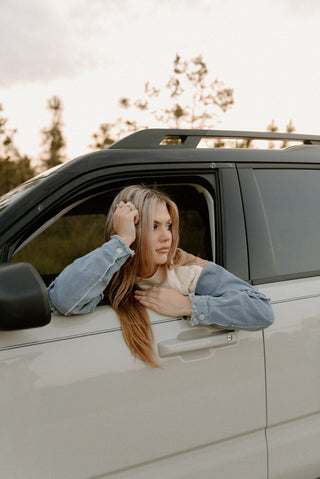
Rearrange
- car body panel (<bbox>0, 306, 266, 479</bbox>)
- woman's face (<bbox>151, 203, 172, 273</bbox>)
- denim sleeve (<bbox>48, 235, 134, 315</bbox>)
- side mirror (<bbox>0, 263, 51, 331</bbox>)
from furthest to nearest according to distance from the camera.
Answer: woman's face (<bbox>151, 203, 172, 273</bbox>), denim sleeve (<bbox>48, 235, 134, 315</bbox>), car body panel (<bbox>0, 306, 266, 479</bbox>), side mirror (<bbox>0, 263, 51, 331</bbox>)

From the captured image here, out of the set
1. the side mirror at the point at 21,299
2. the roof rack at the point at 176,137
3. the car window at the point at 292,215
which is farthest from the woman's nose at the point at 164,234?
the side mirror at the point at 21,299

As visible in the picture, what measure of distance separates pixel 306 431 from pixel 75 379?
1.09m

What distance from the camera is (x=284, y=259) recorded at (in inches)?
84.1

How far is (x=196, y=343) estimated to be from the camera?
178cm

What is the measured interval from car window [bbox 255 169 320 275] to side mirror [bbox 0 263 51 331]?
1.10m

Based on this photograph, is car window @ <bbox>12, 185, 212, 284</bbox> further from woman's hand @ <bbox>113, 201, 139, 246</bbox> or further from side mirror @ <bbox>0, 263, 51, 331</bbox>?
side mirror @ <bbox>0, 263, 51, 331</bbox>

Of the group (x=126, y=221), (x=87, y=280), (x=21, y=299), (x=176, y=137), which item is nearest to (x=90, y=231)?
(x=176, y=137)

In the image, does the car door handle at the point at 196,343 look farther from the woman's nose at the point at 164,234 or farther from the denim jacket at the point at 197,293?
the woman's nose at the point at 164,234

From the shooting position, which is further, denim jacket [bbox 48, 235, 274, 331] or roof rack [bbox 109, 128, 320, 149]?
roof rack [bbox 109, 128, 320, 149]

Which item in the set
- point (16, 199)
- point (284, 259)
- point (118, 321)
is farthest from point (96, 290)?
point (284, 259)

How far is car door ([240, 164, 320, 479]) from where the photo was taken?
6.45ft

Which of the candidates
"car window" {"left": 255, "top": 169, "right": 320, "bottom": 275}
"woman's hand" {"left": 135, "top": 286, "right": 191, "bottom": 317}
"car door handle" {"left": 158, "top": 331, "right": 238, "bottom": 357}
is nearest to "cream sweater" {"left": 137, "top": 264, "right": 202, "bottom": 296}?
"woman's hand" {"left": 135, "top": 286, "right": 191, "bottom": 317}

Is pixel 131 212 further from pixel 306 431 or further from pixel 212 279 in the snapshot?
pixel 306 431

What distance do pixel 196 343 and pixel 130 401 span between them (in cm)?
32
